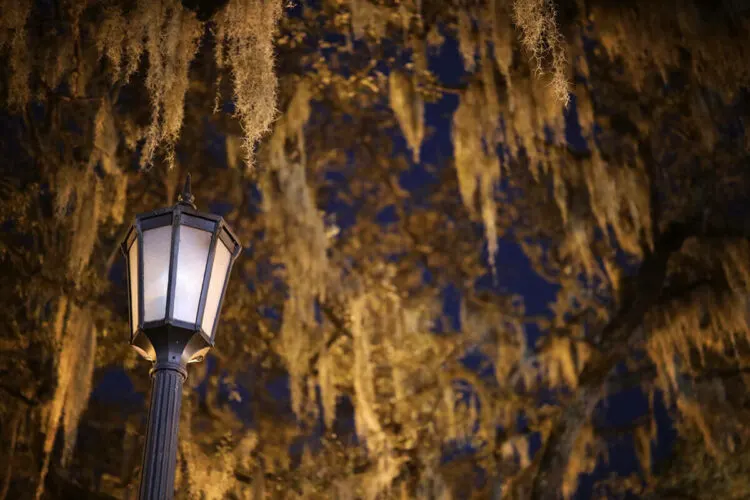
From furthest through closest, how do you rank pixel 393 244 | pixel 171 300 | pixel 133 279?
pixel 393 244
pixel 133 279
pixel 171 300

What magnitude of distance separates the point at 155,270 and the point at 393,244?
251 inches

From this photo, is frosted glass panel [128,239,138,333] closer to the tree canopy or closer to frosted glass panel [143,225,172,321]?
frosted glass panel [143,225,172,321]

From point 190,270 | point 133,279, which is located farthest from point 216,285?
point 133,279

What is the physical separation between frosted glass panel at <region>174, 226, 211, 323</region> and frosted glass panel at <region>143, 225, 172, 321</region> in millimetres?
41

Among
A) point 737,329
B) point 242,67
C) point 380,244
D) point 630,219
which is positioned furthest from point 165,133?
point 737,329

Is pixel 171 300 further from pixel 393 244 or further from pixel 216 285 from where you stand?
pixel 393 244

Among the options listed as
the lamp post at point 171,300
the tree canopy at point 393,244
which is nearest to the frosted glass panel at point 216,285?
the lamp post at point 171,300

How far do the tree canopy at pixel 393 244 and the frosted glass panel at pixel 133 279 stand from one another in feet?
8.36

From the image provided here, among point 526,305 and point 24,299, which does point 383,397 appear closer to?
point 526,305

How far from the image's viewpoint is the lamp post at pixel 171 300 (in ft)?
8.27

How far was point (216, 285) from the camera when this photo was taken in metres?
2.77

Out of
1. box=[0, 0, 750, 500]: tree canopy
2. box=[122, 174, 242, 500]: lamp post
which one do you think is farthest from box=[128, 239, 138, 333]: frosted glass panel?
box=[0, 0, 750, 500]: tree canopy

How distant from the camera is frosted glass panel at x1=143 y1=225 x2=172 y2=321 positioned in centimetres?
261

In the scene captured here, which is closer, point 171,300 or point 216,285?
point 171,300
